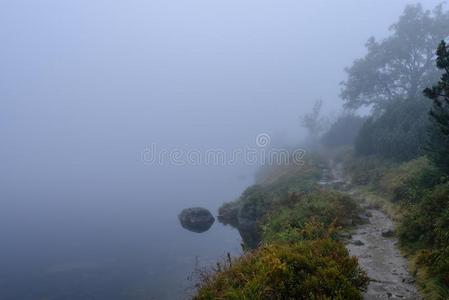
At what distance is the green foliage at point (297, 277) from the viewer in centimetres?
880

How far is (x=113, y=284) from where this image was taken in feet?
70.0

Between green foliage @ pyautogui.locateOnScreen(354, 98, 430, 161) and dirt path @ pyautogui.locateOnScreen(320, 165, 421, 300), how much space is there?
883 cm

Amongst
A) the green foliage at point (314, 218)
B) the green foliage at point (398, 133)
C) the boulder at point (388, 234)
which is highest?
the green foliage at point (398, 133)

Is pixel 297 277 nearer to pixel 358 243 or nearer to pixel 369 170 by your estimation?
pixel 358 243

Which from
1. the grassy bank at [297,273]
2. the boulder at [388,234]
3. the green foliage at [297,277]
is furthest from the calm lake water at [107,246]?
the boulder at [388,234]

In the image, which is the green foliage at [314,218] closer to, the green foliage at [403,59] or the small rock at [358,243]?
the small rock at [358,243]

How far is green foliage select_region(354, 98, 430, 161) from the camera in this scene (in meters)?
26.2

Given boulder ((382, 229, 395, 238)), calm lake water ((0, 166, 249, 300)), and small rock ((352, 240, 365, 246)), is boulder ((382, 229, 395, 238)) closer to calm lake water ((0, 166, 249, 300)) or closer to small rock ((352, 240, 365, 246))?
small rock ((352, 240, 365, 246))

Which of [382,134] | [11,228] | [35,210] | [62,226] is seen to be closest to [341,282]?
[382,134]

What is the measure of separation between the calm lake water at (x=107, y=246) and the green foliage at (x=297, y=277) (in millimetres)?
8635

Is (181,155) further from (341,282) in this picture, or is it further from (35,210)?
(341,282)

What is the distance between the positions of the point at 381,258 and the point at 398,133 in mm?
20186

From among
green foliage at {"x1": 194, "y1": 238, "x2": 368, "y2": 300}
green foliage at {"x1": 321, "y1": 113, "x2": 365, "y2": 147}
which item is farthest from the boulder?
green foliage at {"x1": 321, "y1": 113, "x2": 365, "y2": 147}

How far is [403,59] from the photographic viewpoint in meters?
52.6
